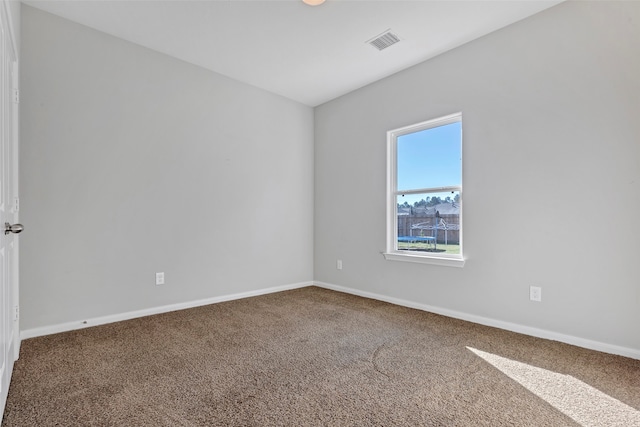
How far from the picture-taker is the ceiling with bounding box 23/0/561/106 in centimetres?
248

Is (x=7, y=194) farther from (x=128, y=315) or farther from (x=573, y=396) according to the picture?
(x=573, y=396)

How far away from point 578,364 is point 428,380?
41.1 inches

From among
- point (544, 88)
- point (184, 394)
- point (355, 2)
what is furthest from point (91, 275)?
point (544, 88)

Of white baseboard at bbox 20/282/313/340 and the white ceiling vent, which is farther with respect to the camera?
the white ceiling vent

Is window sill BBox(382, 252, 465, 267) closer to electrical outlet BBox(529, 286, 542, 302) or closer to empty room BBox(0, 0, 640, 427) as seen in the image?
empty room BBox(0, 0, 640, 427)

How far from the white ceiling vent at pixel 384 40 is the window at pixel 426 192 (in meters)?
0.85

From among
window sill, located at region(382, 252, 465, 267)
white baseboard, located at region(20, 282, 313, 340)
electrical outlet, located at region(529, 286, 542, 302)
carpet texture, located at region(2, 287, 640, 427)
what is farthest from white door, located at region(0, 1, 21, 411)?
electrical outlet, located at region(529, 286, 542, 302)

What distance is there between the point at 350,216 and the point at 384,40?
2.00 m

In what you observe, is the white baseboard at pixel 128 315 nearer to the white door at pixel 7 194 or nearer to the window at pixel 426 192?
the white door at pixel 7 194

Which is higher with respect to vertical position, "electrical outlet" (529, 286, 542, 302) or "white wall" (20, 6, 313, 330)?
"white wall" (20, 6, 313, 330)

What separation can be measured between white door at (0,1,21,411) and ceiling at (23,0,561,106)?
0.99 metres

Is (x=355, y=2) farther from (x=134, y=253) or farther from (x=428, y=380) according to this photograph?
(x=134, y=253)

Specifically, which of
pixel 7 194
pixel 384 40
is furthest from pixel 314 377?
pixel 384 40

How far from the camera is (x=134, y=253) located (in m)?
2.99
